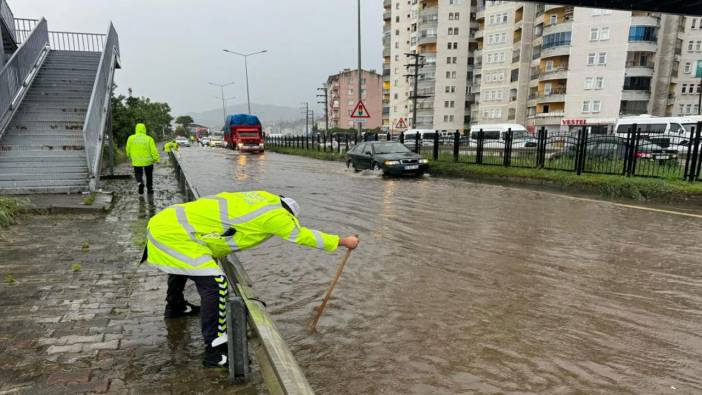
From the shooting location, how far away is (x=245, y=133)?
128ft

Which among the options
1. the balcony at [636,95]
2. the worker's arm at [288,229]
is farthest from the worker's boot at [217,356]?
the balcony at [636,95]

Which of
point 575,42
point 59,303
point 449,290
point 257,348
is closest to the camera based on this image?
point 257,348

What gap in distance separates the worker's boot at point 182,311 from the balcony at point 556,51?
52728 mm

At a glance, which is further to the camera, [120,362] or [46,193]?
[46,193]

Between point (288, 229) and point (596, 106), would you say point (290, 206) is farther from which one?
point (596, 106)

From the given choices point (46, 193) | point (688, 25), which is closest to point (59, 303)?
point (46, 193)

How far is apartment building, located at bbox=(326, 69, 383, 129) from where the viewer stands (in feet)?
347

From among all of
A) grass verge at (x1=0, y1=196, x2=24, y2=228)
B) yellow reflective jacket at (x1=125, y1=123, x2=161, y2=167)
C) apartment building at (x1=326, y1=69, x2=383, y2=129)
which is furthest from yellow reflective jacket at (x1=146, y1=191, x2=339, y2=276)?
apartment building at (x1=326, y1=69, x2=383, y2=129)

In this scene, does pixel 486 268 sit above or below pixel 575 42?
below

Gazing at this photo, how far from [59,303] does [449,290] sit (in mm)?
3845

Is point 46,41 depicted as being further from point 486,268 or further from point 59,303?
point 486,268

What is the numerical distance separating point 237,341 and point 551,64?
181 feet

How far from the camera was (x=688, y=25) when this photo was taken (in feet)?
175

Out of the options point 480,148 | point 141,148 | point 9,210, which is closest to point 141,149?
point 141,148
